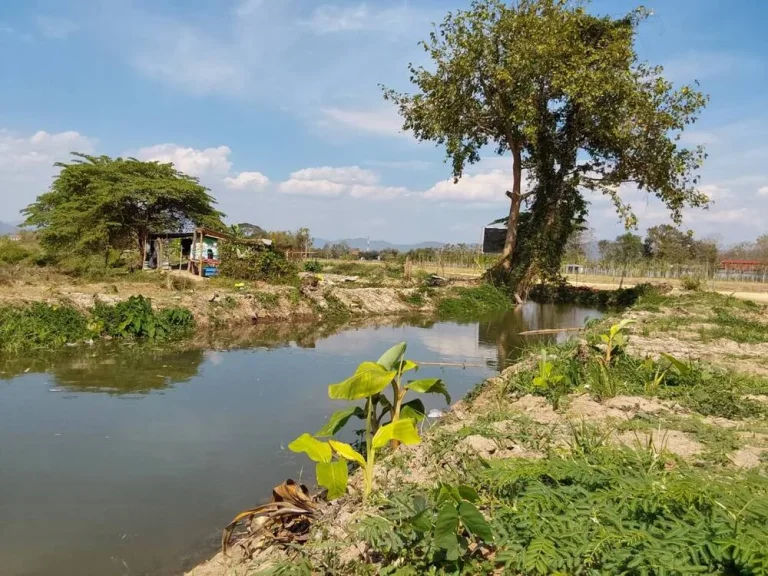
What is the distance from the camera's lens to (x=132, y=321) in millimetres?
11383

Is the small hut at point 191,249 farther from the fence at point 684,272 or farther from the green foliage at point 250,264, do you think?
the fence at point 684,272

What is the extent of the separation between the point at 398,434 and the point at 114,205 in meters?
21.0

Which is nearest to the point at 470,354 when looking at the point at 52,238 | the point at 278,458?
the point at 278,458

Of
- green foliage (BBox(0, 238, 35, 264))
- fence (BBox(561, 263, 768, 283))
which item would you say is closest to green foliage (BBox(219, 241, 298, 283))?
green foliage (BBox(0, 238, 35, 264))

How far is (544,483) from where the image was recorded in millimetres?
2727

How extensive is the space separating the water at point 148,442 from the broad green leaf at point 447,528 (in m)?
2.02

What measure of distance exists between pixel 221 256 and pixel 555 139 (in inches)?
532

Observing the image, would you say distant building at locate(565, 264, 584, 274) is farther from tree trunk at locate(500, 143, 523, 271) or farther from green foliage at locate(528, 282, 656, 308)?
tree trunk at locate(500, 143, 523, 271)

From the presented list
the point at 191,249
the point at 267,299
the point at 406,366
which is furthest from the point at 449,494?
the point at 191,249

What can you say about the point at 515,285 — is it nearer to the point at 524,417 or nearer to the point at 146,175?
the point at 146,175

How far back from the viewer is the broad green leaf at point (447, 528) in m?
2.17

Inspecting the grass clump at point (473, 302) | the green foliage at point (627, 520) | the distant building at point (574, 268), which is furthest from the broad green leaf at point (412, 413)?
the distant building at point (574, 268)

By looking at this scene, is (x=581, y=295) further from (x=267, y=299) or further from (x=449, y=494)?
(x=449, y=494)

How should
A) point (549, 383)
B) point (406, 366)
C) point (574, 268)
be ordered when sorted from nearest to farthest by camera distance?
point (406, 366), point (549, 383), point (574, 268)
